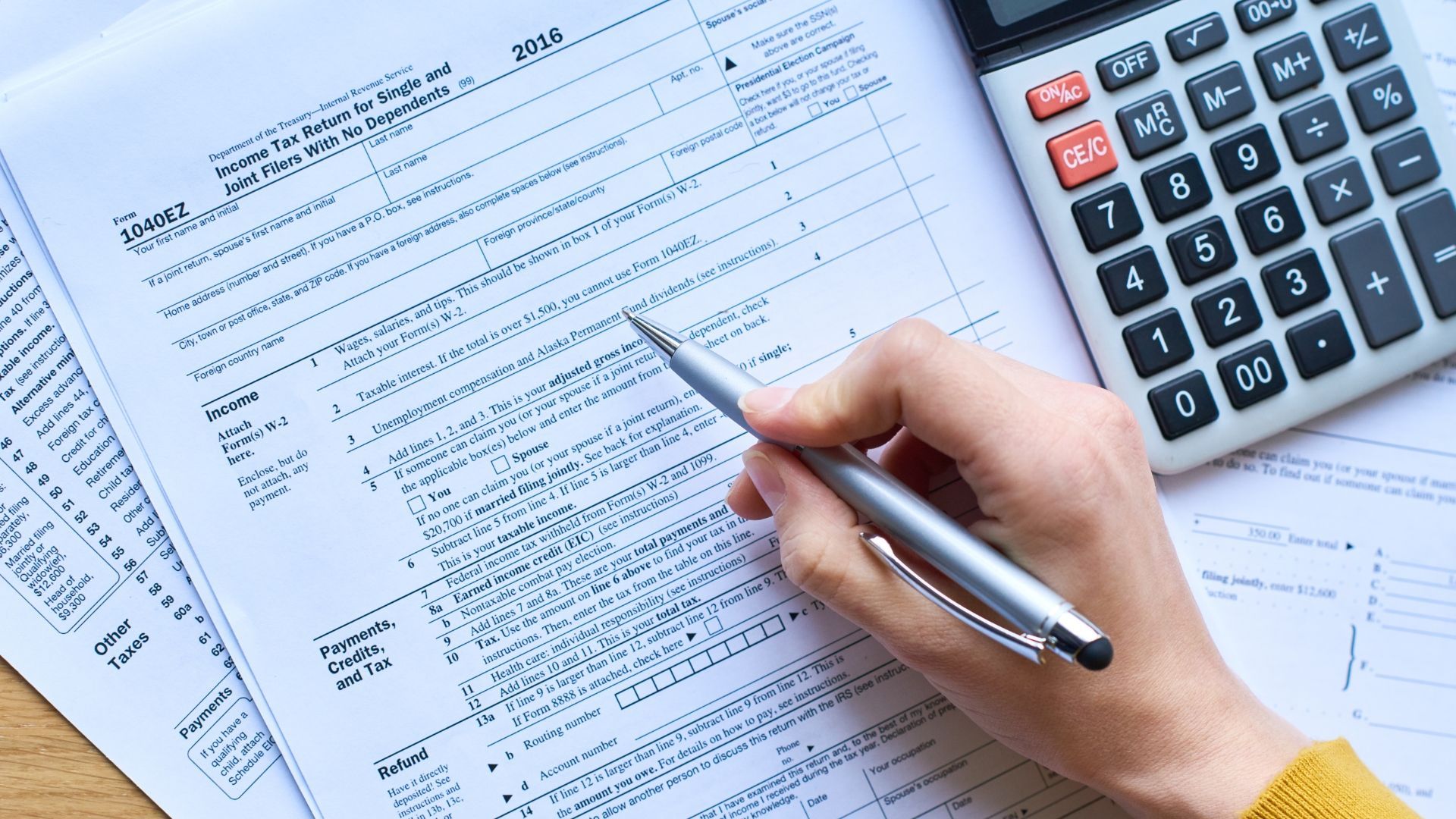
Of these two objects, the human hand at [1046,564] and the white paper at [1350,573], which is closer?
the human hand at [1046,564]

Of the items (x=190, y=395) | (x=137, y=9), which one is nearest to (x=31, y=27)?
(x=137, y=9)

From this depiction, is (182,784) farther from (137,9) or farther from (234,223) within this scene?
(137,9)

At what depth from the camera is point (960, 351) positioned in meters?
0.46

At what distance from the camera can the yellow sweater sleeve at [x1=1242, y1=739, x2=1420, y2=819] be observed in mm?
479

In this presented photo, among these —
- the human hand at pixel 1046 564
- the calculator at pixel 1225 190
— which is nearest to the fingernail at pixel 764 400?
the human hand at pixel 1046 564

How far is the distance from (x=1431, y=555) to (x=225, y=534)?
65 cm

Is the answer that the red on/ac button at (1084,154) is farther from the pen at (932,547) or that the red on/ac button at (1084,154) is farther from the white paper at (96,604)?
the white paper at (96,604)

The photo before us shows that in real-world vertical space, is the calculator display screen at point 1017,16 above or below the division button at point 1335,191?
above

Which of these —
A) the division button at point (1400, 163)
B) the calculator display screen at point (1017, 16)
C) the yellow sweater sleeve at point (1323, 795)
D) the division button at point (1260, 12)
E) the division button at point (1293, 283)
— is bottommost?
the yellow sweater sleeve at point (1323, 795)

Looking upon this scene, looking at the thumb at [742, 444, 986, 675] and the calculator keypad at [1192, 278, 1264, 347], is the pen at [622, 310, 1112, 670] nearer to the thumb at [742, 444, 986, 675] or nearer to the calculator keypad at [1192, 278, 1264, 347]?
the thumb at [742, 444, 986, 675]

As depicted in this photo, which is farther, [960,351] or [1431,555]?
[1431,555]

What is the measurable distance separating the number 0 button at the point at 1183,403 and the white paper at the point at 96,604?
495mm

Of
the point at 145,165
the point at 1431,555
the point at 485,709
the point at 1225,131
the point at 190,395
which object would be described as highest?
the point at 145,165

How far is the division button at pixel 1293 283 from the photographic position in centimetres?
54
